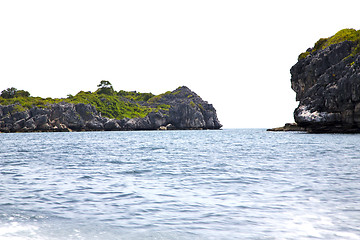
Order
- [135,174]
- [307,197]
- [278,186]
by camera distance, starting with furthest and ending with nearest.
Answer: [135,174]
[278,186]
[307,197]

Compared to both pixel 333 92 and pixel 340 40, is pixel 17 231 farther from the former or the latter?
pixel 340 40

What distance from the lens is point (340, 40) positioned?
12394 cm

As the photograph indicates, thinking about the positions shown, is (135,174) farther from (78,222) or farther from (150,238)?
(150,238)

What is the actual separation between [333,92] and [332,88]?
1.86 m

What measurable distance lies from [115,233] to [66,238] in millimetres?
1213

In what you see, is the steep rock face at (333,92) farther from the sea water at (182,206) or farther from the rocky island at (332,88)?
the sea water at (182,206)

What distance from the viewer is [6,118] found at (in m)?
177

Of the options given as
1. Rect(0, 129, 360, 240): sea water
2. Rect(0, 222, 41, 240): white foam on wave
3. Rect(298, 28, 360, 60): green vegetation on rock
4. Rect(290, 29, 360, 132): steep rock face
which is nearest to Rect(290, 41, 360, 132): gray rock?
Rect(290, 29, 360, 132): steep rock face

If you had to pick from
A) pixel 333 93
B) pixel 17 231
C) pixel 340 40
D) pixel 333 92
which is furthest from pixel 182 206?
pixel 340 40

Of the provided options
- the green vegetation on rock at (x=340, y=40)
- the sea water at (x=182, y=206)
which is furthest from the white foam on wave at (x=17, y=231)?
the green vegetation on rock at (x=340, y=40)

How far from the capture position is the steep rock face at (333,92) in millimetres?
89438

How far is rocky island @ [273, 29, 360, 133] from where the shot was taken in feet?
295

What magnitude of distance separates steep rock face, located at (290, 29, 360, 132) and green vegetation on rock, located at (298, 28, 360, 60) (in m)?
1.44

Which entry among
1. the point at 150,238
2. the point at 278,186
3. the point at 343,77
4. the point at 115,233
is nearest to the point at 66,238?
the point at 115,233
